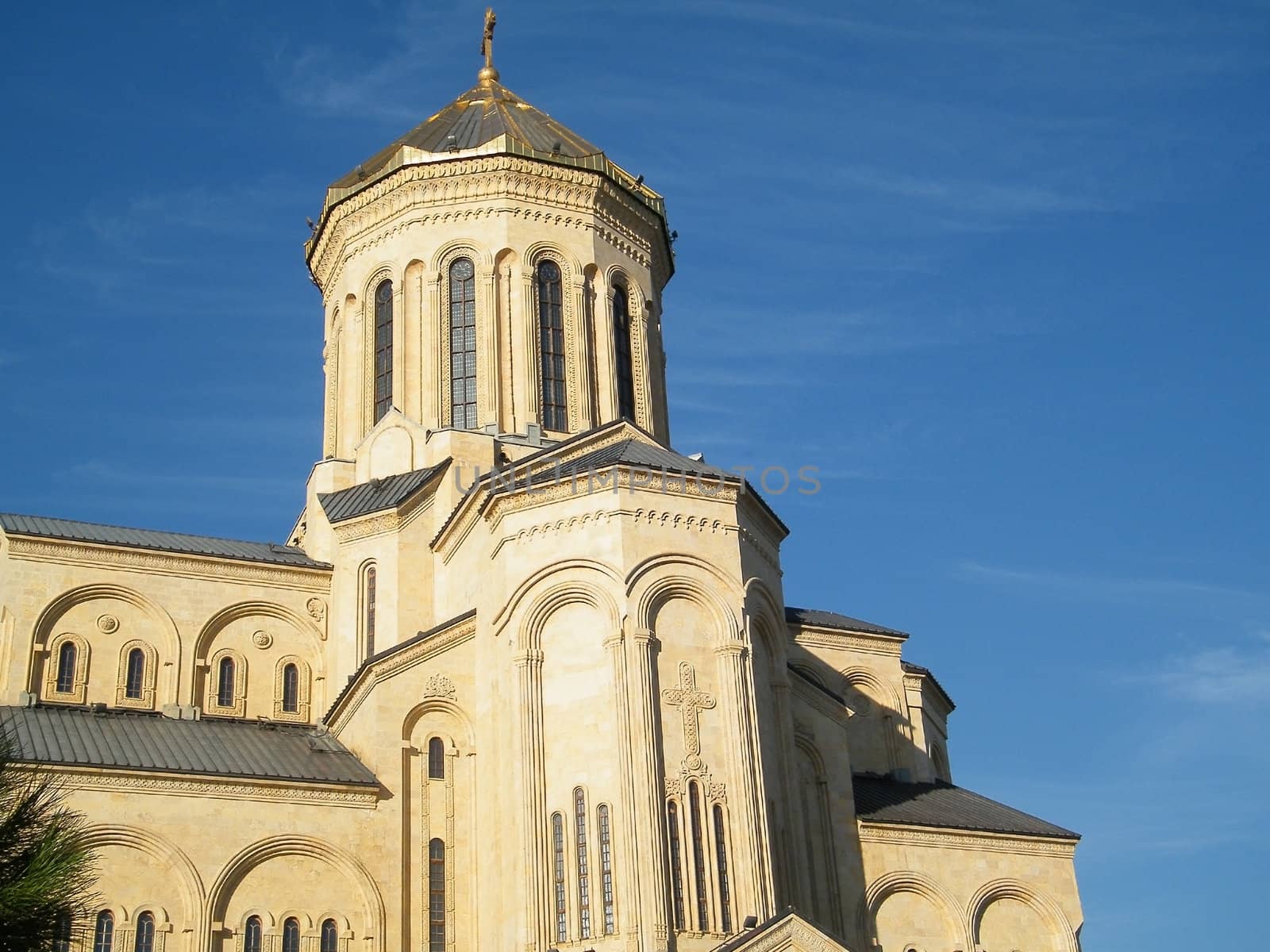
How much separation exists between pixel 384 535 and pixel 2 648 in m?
6.93

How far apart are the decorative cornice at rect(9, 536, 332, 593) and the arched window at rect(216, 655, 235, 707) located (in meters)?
1.62

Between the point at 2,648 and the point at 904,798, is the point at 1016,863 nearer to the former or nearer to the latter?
the point at 904,798

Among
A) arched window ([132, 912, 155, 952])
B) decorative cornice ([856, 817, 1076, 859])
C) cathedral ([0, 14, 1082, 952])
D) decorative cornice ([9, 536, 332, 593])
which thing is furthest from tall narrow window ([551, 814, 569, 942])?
decorative cornice ([9, 536, 332, 593])

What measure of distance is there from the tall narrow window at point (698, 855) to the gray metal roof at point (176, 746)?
204 inches

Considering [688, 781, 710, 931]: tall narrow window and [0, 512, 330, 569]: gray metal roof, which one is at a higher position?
[0, 512, 330, 569]: gray metal roof

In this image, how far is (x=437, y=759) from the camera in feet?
83.1

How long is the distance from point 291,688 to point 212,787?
18.5ft

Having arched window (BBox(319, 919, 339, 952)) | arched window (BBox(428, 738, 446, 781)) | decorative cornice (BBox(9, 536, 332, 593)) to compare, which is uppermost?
decorative cornice (BBox(9, 536, 332, 593))

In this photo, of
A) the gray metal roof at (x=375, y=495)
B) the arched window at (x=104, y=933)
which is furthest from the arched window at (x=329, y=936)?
the gray metal roof at (x=375, y=495)

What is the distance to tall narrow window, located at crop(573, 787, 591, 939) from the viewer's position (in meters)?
22.3

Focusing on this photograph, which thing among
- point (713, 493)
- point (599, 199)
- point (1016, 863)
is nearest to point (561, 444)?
point (713, 493)

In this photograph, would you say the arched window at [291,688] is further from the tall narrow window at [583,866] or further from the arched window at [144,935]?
the tall narrow window at [583,866]

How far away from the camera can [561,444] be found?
2773 cm

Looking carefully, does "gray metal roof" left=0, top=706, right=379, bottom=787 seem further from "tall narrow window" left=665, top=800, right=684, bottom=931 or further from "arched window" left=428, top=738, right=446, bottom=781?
"tall narrow window" left=665, top=800, right=684, bottom=931
